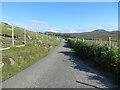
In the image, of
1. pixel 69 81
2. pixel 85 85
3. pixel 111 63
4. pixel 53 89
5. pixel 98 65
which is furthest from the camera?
pixel 98 65

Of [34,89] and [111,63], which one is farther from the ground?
[111,63]

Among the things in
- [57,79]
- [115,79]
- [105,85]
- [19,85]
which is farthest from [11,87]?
[115,79]

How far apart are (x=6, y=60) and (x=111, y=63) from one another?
6.71 m

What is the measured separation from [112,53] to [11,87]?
534 cm

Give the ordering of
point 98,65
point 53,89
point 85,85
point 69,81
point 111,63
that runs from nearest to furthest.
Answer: point 53,89 → point 85,85 → point 69,81 → point 111,63 → point 98,65

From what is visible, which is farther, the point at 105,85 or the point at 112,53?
the point at 112,53

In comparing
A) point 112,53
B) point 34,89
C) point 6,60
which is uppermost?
point 112,53

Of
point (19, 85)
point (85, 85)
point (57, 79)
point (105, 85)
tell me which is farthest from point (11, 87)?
point (105, 85)

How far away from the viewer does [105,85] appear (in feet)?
18.3

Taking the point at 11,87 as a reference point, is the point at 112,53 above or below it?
above

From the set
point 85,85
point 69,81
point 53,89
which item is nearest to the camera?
point 53,89

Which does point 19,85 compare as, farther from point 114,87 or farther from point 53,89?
point 114,87

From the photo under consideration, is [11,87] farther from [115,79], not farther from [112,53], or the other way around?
[112,53]

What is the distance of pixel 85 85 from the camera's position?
5.56 meters
